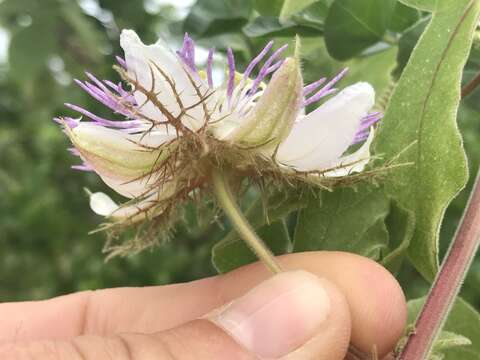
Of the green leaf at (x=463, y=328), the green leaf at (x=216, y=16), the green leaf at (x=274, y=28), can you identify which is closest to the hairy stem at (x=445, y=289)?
the green leaf at (x=463, y=328)

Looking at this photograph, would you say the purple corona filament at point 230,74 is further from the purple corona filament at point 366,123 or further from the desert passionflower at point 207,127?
the purple corona filament at point 366,123

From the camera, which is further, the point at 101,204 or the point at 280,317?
the point at 101,204

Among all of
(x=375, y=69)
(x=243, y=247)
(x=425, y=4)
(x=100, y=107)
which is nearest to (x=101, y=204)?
(x=243, y=247)

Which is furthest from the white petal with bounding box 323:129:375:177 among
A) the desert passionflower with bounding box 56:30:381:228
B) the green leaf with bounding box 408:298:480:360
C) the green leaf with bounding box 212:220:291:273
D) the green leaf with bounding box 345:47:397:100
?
the green leaf with bounding box 345:47:397:100

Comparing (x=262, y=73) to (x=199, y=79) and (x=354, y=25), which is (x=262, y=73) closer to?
(x=199, y=79)

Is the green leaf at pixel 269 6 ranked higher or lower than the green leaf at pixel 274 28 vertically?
higher

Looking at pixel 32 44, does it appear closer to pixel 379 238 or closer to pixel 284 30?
pixel 284 30
